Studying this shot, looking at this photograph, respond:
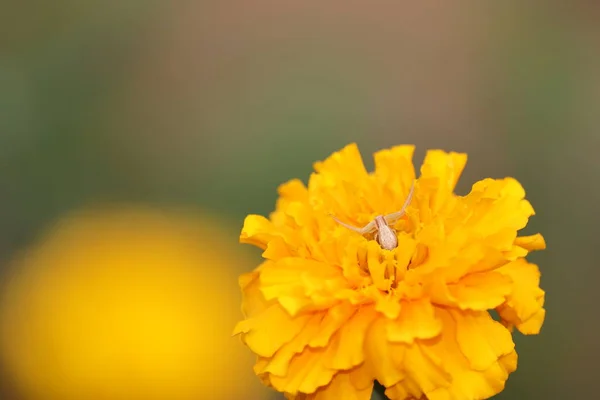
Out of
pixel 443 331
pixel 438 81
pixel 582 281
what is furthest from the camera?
pixel 438 81

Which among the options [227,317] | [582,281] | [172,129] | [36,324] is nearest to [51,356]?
[36,324]

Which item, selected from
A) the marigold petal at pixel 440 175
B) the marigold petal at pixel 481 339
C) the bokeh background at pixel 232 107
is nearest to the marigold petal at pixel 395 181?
the marigold petal at pixel 440 175

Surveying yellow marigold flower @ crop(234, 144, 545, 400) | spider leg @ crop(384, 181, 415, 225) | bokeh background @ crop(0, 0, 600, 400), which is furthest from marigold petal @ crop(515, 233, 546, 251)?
bokeh background @ crop(0, 0, 600, 400)

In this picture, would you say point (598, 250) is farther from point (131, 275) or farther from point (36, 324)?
point (36, 324)

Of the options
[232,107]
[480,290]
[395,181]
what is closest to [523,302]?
[480,290]

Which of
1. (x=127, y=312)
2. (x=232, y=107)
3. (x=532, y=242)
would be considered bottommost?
(x=127, y=312)

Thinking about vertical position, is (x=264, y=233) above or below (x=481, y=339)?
above

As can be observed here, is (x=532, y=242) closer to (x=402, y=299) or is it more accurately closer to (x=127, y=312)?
(x=402, y=299)
